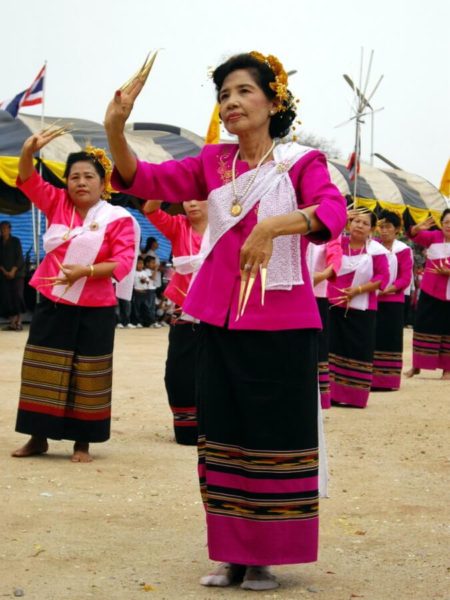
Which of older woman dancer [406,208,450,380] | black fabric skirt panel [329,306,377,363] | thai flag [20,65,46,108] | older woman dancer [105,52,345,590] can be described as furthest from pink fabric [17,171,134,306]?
thai flag [20,65,46,108]

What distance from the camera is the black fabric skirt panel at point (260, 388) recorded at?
455 centimetres

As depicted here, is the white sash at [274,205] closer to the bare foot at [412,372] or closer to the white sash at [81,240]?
the white sash at [81,240]

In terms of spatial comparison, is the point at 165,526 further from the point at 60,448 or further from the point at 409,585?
the point at 60,448

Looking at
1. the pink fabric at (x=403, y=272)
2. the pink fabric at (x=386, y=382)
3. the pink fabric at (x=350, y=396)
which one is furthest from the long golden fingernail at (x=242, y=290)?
the pink fabric at (x=403, y=272)

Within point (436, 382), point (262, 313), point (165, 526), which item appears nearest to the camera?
point (262, 313)

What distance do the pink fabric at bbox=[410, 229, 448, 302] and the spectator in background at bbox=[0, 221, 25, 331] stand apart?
26.3 feet

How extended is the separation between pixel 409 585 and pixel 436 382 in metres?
9.52

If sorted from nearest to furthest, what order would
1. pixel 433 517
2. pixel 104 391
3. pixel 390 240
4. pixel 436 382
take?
pixel 433 517, pixel 104 391, pixel 390 240, pixel 436 382

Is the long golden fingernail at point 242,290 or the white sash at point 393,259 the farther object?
the white sash at point 393,259

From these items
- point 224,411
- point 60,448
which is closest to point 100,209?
point 60,448

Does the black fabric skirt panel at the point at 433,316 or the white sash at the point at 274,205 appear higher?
the white sash at the point at 274,205

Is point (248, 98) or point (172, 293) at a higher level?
point (248, 98)

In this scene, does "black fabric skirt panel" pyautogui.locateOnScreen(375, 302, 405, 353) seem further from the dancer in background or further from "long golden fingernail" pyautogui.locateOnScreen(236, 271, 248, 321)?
"long golden fingernail" pyautogui.locateOnScreen(236, 271, 248, 321)

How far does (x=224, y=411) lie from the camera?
4.61 meters
